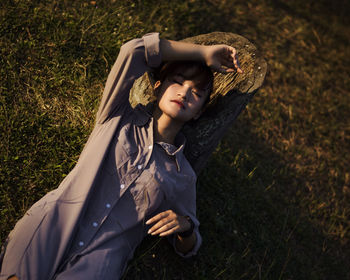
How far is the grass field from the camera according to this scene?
3621 mm

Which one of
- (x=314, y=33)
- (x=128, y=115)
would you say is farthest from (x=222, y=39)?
(x=314, y=33)

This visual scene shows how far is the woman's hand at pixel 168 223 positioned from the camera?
8.86 feet

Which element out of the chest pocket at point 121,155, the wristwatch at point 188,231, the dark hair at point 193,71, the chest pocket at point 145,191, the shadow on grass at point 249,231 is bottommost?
the shadow on grass at point 249,231

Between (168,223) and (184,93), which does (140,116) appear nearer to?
(184,93)

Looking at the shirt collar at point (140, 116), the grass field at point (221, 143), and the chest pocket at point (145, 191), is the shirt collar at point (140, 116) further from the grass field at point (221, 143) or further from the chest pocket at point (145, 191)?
the grass field at point (221, 143)

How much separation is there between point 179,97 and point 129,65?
20.0 inches

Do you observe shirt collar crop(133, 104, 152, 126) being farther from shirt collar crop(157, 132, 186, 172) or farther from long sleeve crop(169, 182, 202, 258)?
Answer: long sleeve crop(169, 182, 202, 258)

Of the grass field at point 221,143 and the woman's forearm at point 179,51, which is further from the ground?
the woman's forearm at point 179,51

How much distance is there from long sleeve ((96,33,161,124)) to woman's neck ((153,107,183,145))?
0.38m

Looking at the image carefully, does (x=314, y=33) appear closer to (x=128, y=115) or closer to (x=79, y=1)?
(x=79, y=1)

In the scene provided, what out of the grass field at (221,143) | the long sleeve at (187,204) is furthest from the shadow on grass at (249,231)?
the long sleeve at (187,204)

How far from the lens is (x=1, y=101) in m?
3.73

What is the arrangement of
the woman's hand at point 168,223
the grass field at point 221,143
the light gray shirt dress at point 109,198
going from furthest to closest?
the grass field at point 221,143 → the woman's hand at point 168,223 → the light gray shirt dress at point 109,198

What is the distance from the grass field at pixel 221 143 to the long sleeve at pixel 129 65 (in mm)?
1194
